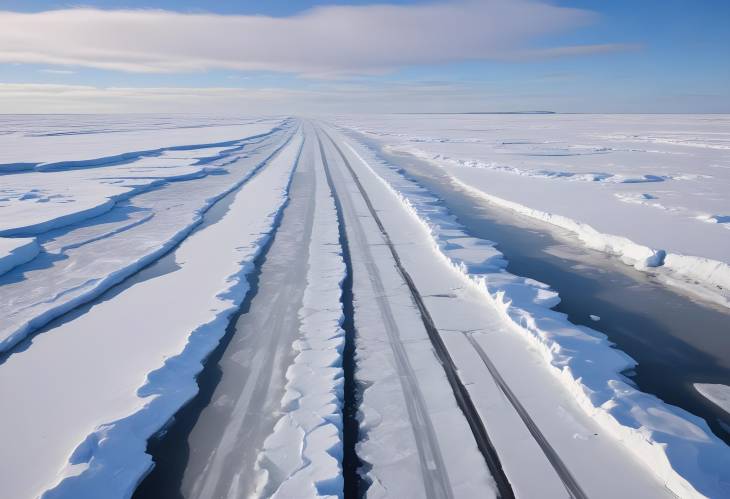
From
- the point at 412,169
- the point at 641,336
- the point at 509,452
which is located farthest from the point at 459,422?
the point at 412,169

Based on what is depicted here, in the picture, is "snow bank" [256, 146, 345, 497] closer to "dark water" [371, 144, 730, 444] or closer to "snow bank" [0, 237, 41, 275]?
"dark water" [371, 144, 730, 444]

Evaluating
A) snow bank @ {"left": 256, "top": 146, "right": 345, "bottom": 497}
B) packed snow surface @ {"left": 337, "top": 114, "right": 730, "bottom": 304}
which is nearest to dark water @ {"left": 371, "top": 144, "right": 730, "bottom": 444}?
packed snow surface @ {"left": 337, "top": 114, "right": 730, "bottom": 304}

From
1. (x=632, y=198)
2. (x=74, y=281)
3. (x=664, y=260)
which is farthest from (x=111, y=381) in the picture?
(x=632, y=198)

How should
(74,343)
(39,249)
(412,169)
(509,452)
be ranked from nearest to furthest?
→ (509,452) < (74,343) < (39,249) < (412,169)

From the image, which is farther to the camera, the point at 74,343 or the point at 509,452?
the point at 74,343

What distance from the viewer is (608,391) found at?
4145 millimetres

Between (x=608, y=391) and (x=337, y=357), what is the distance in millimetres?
2481

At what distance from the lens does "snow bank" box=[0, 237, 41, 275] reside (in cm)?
739

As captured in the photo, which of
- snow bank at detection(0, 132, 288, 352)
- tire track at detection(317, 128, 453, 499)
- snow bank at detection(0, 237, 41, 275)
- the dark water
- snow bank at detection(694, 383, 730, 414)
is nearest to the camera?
tire track at detection(317, 128, 453, 499)

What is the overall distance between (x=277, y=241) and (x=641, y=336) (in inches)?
242

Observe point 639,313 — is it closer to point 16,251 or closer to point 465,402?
point 465,402

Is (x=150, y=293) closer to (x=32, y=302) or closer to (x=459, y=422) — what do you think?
(x=32, y=302)

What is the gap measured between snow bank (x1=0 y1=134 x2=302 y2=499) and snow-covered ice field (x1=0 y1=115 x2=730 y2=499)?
0.8 inches

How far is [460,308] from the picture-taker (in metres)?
5.98
